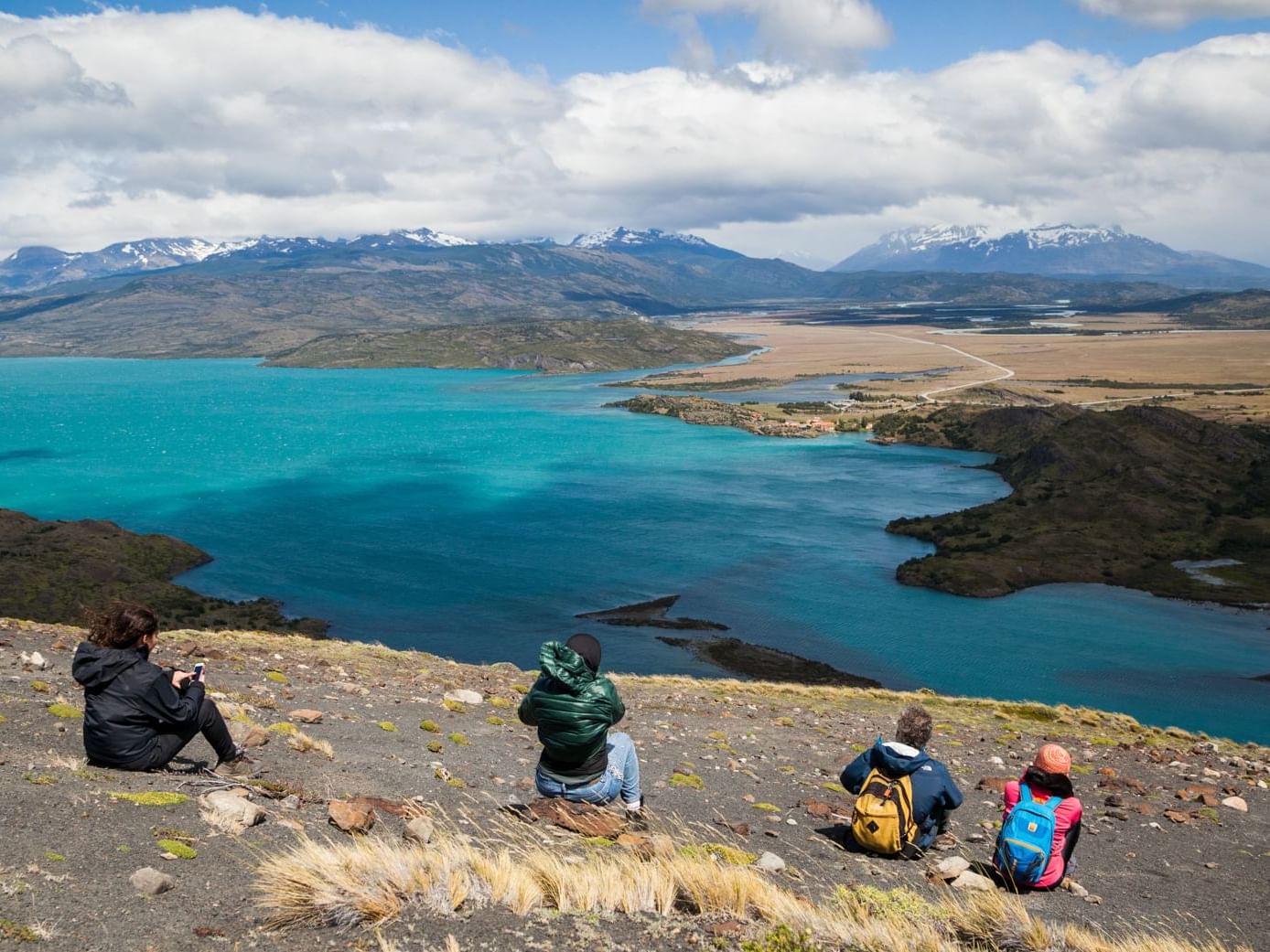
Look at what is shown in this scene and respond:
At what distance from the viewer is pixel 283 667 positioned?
21734 mm

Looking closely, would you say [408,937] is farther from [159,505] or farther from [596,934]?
[159,505]

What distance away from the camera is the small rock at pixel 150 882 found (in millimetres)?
7402

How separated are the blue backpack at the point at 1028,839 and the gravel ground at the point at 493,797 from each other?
34 cm

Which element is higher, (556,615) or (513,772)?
(513,772)

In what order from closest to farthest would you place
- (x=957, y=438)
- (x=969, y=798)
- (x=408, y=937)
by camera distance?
(x=408, y=937) < (x=969, y=798) < (x=957, y=438)

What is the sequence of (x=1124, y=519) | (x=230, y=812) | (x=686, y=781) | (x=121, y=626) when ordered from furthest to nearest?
(x=1124, y=519)
(x=686, y=781)
(x=121, y=626)
(x=230, y=812)

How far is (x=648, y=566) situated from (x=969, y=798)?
5614 centimetres

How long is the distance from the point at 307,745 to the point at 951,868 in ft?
30.4

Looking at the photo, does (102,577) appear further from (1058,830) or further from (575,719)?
(1058,830)

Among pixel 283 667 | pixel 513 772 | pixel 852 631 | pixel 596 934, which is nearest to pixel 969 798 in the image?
pixel 513 772

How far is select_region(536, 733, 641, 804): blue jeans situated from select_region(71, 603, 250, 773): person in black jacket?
4.23 metres

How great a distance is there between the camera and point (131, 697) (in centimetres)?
978

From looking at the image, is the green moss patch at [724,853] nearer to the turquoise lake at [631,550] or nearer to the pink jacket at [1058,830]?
the pink jacket at [1058,830]

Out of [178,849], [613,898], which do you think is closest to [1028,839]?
[613,898]
